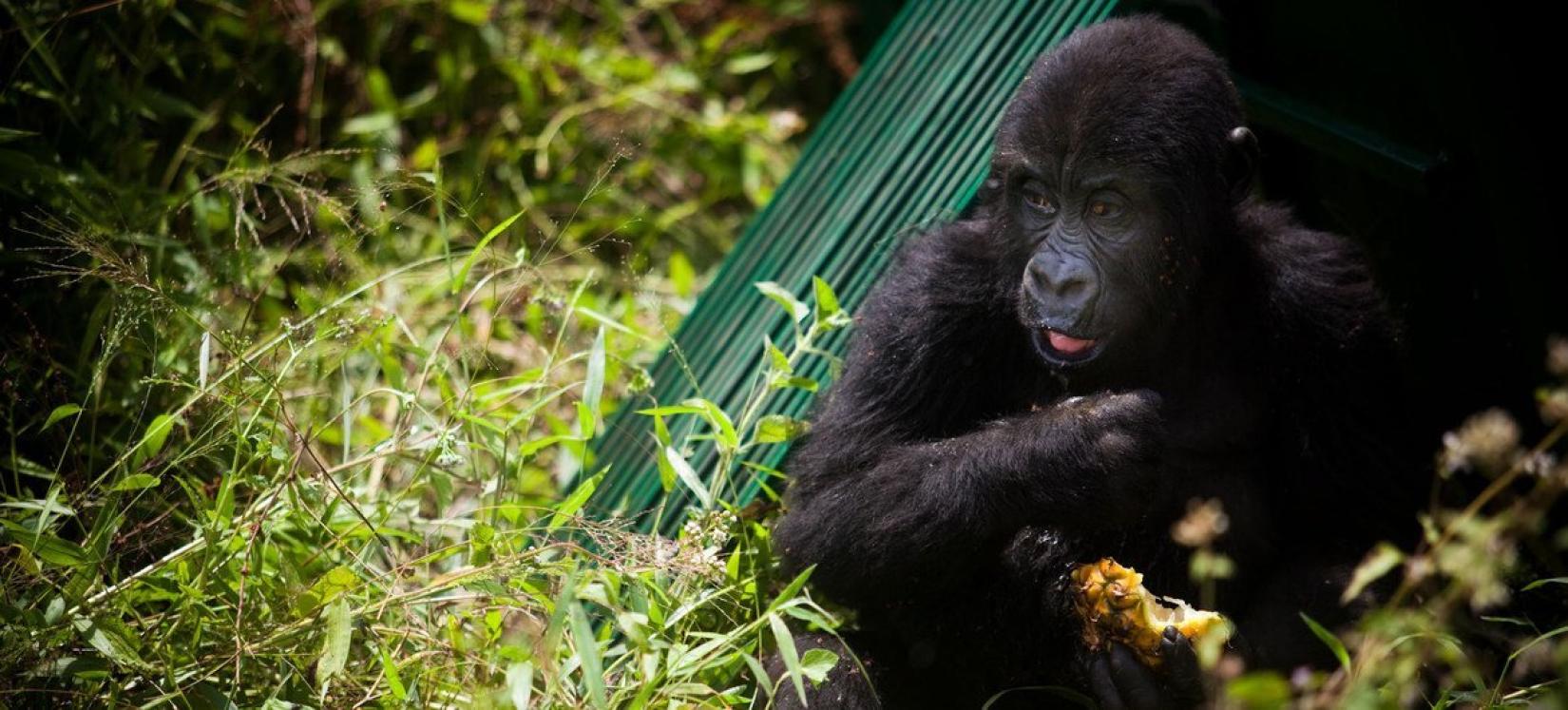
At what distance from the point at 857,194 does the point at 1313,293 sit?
155 centimetres

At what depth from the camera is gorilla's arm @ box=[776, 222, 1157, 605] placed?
11.0ft

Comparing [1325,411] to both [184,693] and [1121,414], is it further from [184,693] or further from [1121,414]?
[184,693]

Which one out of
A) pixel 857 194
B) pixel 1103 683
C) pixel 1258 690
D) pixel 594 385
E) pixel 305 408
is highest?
pixel 1258 690

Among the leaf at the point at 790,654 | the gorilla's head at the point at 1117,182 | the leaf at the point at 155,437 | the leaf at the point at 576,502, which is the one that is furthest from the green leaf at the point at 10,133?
the gorilla's head at the point at 1117,182

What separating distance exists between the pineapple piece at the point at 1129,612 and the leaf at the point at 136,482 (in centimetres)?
212

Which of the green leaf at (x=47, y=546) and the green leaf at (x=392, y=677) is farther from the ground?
the green leaf at (x=47, y=546)

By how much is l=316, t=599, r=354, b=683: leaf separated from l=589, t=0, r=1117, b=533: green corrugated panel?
3.27ft

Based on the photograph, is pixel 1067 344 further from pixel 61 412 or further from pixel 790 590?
pixel 61 412

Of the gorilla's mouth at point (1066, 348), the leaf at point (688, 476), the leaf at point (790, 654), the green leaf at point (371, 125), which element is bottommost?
the green leaf at point (371, 125)

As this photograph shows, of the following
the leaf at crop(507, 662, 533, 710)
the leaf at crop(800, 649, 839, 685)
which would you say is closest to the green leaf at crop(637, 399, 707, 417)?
the leaf at crop(800, 649, 839, 685)

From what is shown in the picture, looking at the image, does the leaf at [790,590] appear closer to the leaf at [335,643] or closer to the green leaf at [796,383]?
the green leaf at [796,383]

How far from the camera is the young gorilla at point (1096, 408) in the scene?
3.40m

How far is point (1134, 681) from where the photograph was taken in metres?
3.32

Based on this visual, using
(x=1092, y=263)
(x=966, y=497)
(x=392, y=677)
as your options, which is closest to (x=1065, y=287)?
(x=1092, y=263)
